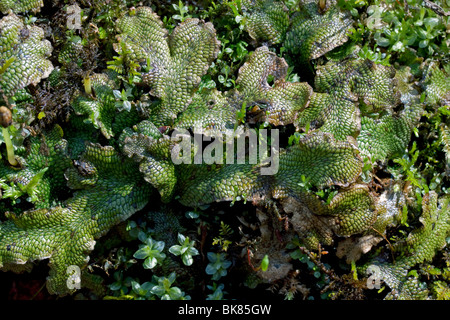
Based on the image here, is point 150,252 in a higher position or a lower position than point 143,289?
higher

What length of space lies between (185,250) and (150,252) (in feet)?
0.52

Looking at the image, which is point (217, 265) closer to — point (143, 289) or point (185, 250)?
point (185, 250)

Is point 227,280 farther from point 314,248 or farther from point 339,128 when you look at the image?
point 339,128

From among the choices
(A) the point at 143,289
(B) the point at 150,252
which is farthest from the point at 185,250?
(A) the point at 143,289

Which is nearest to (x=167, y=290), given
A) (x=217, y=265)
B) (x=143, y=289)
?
(x=143, y=289)

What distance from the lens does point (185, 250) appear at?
1.88m

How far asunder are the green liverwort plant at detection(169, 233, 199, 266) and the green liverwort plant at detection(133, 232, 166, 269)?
6 cm

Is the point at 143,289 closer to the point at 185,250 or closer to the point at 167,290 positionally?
the point at 167,290

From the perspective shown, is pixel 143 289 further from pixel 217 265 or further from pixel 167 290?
pixel 217 265

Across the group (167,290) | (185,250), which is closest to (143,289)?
(167,290)

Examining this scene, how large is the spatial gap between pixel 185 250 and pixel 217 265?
6.6 inches

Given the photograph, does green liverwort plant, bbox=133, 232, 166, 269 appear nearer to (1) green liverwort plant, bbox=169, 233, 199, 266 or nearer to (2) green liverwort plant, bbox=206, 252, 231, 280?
(1) green liverwort plant, bbox=169, 233, 199, 266

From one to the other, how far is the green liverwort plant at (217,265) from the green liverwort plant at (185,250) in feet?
0.27

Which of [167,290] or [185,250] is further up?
[185,250]
